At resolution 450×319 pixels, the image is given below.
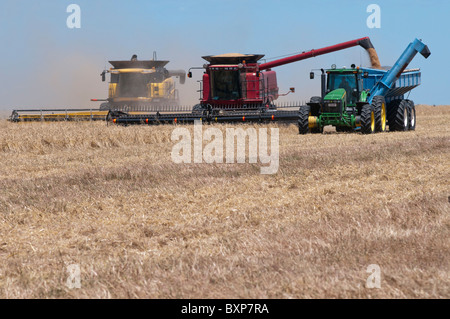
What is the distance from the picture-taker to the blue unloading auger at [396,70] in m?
17.8

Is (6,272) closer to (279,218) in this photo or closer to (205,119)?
(279,218)

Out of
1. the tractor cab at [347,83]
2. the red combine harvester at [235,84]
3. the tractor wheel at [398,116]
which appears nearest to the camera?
the tractor cab at [347,83]

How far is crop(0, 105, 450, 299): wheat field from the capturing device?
4070 millimetres

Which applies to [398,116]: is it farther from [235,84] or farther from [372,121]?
[235,84]

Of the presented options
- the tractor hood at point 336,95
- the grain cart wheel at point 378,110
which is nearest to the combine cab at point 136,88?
the tractor hood at point 336,95

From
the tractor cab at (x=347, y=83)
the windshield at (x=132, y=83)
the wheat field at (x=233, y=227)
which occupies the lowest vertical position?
the wheat field at (x=233, y=227)

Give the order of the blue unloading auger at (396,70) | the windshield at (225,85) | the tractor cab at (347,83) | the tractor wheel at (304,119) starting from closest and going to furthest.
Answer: the tractor cab at (347,83), the tractor wheel at (304,119), the blue unloading auger at (396,70), the windshield at (225,85)

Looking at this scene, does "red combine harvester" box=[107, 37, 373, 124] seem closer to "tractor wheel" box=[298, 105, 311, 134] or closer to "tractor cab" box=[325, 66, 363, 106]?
"tractor wheel" box=[298, 105, 311, 134]

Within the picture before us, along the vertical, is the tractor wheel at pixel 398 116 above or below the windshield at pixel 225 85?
below

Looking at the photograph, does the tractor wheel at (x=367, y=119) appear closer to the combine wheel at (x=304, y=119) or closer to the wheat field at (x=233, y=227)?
the combine wheel at (x=304, y=119)

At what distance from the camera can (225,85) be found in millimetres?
21688

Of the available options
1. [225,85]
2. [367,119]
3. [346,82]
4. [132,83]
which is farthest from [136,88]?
[367,119]

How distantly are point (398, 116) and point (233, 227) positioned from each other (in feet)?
43.6
